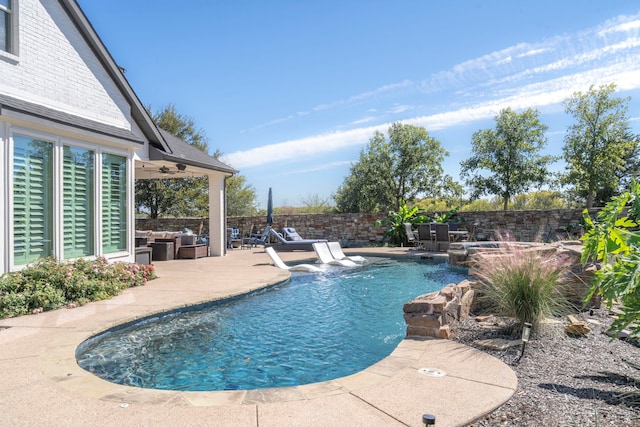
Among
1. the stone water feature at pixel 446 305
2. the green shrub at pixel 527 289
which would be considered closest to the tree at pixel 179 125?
Result: the stone water feature at pixel 446 305

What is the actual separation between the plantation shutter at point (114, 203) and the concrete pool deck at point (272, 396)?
14.9ft

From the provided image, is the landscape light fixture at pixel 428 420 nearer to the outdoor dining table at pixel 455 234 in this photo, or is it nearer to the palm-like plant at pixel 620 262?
the palm-like plant at pixel 620 262

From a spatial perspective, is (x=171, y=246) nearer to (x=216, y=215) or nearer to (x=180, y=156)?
(x=216, y=215)

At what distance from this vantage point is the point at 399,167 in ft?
76.6

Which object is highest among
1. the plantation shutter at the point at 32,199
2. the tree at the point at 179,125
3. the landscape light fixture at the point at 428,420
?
the tree at the point at 179,125

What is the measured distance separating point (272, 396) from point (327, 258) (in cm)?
1017

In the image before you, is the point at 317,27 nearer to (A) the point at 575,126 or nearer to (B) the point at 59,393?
(B) the point at 59,393

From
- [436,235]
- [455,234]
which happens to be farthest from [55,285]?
[455,234]

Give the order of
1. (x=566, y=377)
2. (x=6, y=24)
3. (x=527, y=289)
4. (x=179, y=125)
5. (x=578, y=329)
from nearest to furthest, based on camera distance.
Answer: (x=566, y=377) < (x=527, y=289) < (x=578, y=329) < (x=6, y=24) < (x=179, y=125)

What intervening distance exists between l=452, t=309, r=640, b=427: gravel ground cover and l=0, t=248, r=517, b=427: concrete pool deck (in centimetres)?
17

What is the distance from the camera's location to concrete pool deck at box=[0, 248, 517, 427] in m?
2.87

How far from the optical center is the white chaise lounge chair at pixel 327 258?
13.0 m

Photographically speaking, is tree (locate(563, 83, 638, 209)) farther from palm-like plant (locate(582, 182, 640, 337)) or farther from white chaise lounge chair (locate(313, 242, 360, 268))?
palm-like plant (locate(582, 182, 640, 337))

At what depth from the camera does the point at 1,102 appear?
6457 mm
